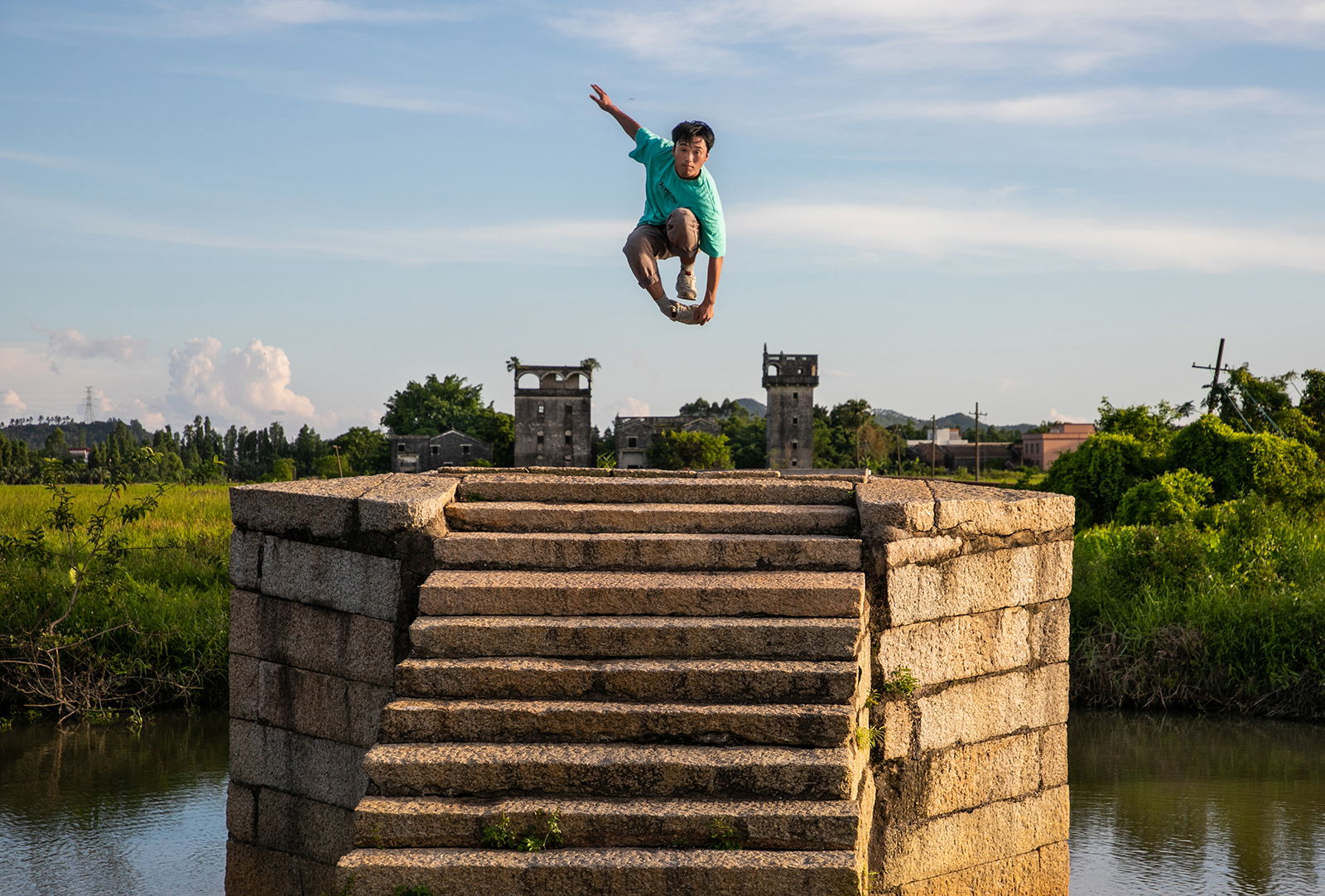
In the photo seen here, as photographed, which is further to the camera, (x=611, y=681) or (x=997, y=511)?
(x=997, y=511)

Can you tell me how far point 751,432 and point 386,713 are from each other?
60247 mm

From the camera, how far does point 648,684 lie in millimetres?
4977

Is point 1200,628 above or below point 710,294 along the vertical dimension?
below

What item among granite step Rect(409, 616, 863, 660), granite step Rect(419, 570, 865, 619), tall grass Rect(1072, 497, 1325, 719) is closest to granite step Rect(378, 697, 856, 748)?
granite step Rect(409, 616, 863, 660)

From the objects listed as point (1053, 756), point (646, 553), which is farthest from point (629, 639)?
point (1053, 756)

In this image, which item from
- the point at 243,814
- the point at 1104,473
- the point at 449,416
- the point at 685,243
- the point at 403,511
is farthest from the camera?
the point at 449,416

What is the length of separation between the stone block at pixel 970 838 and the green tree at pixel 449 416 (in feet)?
165

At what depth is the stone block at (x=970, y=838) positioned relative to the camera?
581 centimetres

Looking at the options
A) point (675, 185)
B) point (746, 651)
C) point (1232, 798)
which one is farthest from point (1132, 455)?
point (746, 651)

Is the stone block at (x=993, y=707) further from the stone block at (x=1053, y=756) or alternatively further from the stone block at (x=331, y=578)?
the stone block at (x=331, y=578)

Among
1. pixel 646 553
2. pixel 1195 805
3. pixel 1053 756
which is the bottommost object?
pixel 1195 805

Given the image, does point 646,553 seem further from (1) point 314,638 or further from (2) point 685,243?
(2) point 685,243

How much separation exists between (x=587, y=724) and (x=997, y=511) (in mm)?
2650

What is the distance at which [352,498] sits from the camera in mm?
5840
